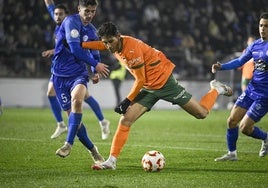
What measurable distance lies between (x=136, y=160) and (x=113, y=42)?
2288mm

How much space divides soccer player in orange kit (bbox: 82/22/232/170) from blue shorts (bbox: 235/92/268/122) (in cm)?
95

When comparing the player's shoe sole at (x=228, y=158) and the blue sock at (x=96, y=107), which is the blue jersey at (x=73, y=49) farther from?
the blue sock at (x=96, y=107)

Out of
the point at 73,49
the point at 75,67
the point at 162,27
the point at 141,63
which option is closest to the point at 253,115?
the point at 141,63

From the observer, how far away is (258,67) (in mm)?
10164

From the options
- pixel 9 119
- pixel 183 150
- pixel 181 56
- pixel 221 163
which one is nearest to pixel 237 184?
pixel 221 163

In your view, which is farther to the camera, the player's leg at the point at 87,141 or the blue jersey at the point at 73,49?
the player's leg at the point at 87,141

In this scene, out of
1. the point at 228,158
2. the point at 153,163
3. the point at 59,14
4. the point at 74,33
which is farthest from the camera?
the point at 59,14

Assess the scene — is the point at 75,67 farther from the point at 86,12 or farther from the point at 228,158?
the point at 228,158

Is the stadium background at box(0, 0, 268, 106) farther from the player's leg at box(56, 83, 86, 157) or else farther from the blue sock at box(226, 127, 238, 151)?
the blue sock at box(226, 127, 238, 151)

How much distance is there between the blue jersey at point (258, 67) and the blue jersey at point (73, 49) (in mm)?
2186

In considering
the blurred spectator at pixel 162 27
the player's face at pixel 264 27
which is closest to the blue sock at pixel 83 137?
the player's face at pixel 264 27

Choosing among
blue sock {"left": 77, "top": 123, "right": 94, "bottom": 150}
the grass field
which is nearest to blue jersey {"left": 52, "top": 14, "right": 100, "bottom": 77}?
blue sock {"left": 77, "top": 123, "right": 94, "bottom": 150}

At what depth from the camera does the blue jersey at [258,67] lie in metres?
10.1

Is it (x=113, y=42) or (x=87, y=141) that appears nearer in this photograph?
(x=113, y=42)
